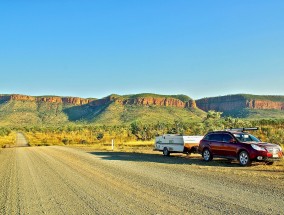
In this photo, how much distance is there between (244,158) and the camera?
17.9 metres

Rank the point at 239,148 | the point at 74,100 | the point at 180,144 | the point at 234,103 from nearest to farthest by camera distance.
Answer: the point at 239,148 < the point at 180,144 < the point at 234,103 < the point at 74,100

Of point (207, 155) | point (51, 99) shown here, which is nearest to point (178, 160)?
point (207, 155)

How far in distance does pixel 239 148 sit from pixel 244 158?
2.12 feet

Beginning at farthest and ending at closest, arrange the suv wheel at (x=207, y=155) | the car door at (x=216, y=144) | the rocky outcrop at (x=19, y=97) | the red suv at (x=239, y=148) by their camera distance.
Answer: the rocky outcrop at (x=19, y=97)
the suv wheel at (x=207, y=155)
the car door at (x=216, y=144)
the red suv at (x=239, y=148)

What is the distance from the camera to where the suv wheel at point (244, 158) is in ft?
57.9

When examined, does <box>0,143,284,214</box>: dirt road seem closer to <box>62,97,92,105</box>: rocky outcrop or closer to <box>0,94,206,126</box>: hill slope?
<box>0,94,206,126</box>: hill slope

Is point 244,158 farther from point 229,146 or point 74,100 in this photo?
point 74,100

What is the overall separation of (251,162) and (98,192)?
9.62 metres

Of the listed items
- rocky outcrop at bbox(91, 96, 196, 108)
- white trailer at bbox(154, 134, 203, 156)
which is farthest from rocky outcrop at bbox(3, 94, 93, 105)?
white trailer at bbox(154, 134, 203, 156)

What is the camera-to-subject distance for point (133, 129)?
216 feet

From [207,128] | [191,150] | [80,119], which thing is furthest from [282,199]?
[80,119]

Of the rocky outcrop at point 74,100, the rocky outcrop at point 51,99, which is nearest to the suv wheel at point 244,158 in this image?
the rocky outcrop at point 51,99

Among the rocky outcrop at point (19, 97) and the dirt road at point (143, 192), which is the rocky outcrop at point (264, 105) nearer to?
the rocky outcrop at point (19, 97)

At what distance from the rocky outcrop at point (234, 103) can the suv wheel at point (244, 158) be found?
13794 cm
